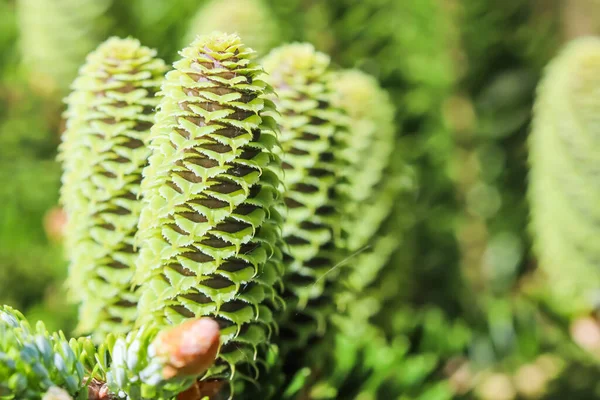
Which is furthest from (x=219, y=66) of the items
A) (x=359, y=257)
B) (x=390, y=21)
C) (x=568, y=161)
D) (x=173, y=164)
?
(x=390, y=21)

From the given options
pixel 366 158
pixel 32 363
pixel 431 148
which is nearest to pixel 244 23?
pixel 366 158

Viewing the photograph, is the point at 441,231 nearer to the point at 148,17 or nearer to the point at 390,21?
the point at 390,21

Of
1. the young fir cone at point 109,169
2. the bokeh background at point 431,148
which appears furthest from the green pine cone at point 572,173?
the young fir cone at point 109,169

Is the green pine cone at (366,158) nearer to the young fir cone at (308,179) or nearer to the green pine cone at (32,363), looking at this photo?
the young fir cone at (308,179)

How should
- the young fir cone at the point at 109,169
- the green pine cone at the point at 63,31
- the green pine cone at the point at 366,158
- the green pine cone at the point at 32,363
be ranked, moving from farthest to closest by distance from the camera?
the green pine cone at the point at 63,31
the green pine cone at the point at 366,158
the young fir cone at the point at 109,169
the green pine cone at the point at 32,363

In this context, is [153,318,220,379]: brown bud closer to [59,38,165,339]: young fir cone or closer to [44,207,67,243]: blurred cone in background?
[59,38,165,339]: young fir cone
